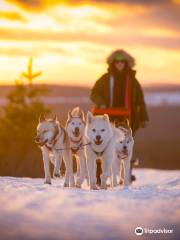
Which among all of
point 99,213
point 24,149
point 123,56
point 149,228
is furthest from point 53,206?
point 24,149

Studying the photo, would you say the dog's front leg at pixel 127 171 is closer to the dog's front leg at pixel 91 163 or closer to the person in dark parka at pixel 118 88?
the person in dark parka at pixel 118 88

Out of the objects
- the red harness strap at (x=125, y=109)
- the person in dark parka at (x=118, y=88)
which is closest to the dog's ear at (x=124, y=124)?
the red harness strap at (x=125, y=109)

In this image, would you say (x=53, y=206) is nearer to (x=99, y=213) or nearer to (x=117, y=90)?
(x=99, y=213)

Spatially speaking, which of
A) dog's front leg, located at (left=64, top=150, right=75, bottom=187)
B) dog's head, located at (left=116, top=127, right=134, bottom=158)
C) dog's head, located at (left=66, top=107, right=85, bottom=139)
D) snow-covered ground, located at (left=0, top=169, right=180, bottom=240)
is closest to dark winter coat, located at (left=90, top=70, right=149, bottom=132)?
dog's head, located at (left=116, top=127, right=134, bottom=158)

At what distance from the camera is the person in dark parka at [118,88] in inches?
447

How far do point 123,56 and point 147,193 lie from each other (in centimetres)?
336

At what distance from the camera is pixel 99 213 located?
6.97 meters

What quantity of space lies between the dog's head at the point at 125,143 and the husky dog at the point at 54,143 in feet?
3.31

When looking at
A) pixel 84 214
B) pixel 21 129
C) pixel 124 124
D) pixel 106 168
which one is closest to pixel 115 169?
pixel 124 124

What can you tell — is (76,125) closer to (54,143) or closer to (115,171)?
(54,143)

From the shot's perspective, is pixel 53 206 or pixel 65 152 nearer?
pixel 53 206

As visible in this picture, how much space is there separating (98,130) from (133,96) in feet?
6.54

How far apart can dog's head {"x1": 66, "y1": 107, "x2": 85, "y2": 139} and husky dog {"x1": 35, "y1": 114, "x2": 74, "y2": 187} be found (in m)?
0.12

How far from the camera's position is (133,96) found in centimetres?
1159
